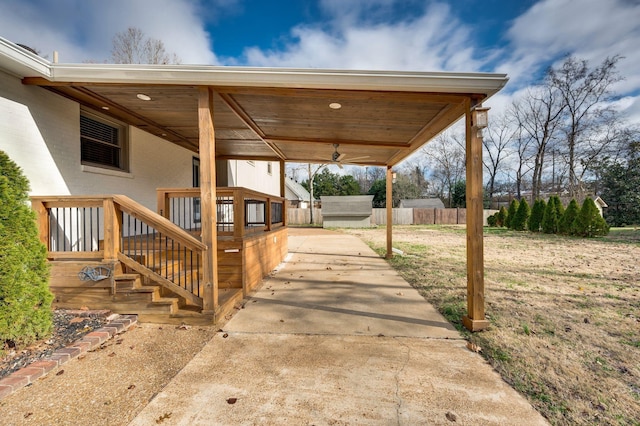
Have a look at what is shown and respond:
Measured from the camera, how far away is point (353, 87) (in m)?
3.36

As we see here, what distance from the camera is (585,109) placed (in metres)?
22.6

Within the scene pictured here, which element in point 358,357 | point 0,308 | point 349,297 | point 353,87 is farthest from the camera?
point 349,297

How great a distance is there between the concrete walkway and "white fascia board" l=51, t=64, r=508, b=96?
2.77 meters

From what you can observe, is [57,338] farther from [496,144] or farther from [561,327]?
[496,144]

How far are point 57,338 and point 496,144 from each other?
36377 mm

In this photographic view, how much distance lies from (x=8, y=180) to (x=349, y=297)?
13.5ft

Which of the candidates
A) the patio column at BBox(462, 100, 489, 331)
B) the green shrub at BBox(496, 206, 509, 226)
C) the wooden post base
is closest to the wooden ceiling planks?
the patio column at BBox(462, 100, 489, 331)

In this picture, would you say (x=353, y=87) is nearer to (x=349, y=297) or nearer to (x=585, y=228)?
(x=349, y=297)

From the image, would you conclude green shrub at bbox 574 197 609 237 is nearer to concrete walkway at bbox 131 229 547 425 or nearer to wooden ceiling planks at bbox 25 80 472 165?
wooden ceiling planks at bbox 25 80 472 165

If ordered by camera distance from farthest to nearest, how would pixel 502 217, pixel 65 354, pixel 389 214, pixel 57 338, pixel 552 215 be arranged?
pixel 502 217
pixel 552 215
pixel 389 214
pixel 57 338
pixel 65 354

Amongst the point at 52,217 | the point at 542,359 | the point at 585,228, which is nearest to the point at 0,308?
the point at 52,217

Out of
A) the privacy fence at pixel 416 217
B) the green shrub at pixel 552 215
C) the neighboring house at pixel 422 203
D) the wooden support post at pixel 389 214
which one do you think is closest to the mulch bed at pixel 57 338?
the wooden support post at pixel 389 214

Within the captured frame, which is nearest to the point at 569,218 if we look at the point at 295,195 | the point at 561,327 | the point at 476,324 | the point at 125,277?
the point at 561,327

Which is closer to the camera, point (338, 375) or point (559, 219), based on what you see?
point (338, 375)
